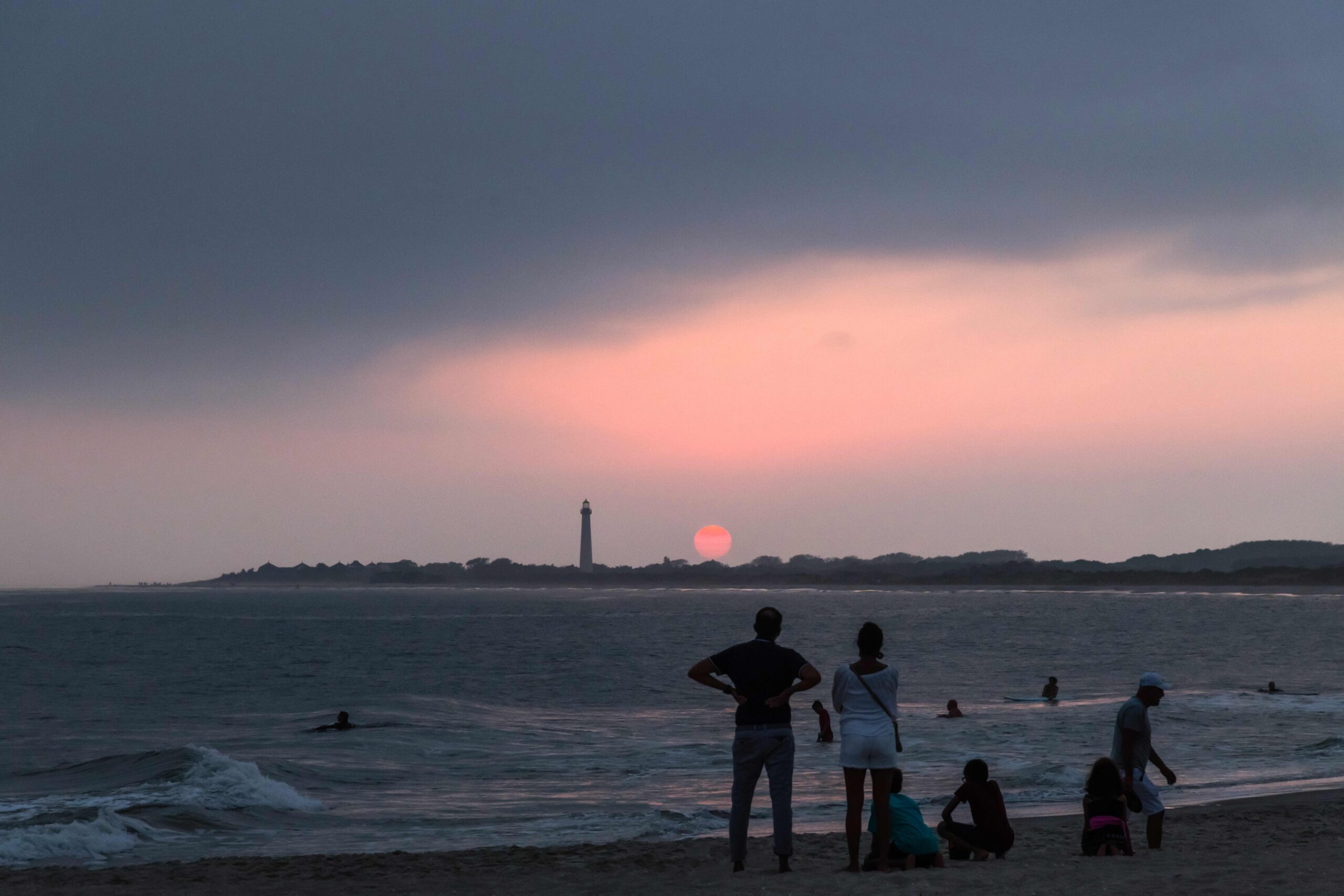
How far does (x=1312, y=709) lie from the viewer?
32.3 m

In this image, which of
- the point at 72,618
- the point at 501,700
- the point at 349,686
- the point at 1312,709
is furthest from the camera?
the point at 72,618

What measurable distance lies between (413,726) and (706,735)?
335 inches

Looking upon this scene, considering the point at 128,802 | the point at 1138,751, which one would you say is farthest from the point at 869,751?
the point at 128,802

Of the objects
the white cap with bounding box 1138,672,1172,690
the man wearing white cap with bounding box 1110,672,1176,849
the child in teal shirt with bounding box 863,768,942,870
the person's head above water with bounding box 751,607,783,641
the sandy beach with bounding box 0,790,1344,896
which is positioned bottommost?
the sandy beach with bounding box 0,790,1344,896

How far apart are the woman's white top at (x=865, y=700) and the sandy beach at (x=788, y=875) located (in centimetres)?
129

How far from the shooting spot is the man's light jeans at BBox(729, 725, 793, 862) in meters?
9.29

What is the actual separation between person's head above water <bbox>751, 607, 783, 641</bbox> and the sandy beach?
6.88ft

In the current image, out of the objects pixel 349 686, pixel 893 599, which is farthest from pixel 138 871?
pixel 893 599

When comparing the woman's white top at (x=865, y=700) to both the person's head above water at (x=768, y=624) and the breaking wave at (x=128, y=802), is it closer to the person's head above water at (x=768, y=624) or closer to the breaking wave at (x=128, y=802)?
the person's head above water at (x=768, y=624)

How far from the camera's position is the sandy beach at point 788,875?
9.82 m

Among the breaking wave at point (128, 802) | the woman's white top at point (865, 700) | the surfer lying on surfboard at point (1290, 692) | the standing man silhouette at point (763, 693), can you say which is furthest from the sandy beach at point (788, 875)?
the surfer lying on surfboard at point (1290, 692)

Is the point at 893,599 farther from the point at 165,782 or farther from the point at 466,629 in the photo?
the point at 165,782

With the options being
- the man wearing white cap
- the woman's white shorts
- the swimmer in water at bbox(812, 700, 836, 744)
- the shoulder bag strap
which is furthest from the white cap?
the swimmer in water at bbox(812, 700, 836, 744)

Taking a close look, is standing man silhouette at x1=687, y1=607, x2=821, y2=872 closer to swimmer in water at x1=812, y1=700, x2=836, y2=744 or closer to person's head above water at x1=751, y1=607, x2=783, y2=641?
person's head above water at x1=751, y1=607, x2=783, y2=641
